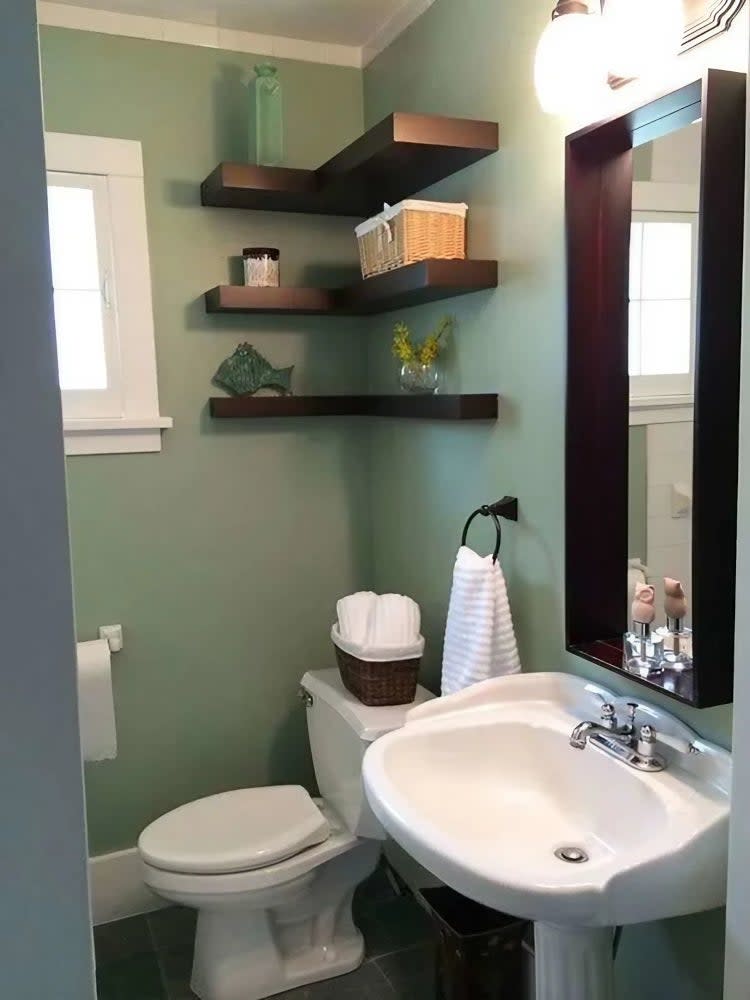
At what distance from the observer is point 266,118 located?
2.23 m

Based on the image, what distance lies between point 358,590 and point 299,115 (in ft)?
4.58

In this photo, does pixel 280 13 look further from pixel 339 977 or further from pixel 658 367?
pixel 339 977

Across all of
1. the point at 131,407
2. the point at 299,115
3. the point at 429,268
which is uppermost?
the point at 299,115

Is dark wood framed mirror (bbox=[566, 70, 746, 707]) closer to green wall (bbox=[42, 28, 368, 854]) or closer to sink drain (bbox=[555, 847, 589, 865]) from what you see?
sink drain (bbox=[555, 847, 589, 865])

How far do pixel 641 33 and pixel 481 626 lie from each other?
3.70ft

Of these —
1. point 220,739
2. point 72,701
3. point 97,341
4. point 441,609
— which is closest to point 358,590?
point 441,609

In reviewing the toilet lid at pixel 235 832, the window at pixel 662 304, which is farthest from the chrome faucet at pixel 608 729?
the toilet lid at pixel 235 832

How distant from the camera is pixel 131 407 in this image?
7.58ft

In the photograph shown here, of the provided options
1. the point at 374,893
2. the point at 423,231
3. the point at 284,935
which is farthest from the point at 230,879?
the point at 423,231

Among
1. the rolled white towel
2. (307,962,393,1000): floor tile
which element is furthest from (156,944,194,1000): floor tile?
the rolled white towel

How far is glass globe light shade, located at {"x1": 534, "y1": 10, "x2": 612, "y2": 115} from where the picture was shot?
1442mm

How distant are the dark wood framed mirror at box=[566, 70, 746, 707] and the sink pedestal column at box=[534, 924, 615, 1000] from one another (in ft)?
1.38

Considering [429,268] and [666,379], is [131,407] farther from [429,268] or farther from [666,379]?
[666,379]

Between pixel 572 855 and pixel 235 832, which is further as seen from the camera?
pixel 235 832
